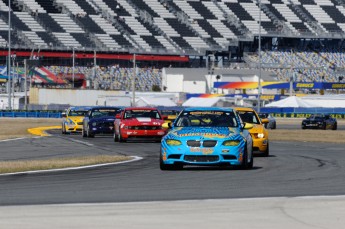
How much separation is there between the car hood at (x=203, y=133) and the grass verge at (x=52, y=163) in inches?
102

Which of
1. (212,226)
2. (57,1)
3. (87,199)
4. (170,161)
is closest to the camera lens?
(212,226)

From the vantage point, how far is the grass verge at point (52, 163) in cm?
1958

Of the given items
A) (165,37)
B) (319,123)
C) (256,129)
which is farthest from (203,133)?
(165,37)

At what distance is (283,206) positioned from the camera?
12.1m

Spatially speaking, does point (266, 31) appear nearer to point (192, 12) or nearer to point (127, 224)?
point (192, 12)

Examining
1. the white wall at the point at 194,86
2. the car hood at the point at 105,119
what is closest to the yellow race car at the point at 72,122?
the car hood at the point at 105,119

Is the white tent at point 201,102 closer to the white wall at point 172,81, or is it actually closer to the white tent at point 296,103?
the white tent at point 296,103

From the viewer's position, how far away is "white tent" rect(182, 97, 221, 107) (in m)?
88.9

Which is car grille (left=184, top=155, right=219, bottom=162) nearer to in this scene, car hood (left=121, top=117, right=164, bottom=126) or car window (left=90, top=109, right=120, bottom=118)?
car hood (left=121, top=117, right=164, bottom=126)

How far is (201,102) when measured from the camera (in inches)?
3575

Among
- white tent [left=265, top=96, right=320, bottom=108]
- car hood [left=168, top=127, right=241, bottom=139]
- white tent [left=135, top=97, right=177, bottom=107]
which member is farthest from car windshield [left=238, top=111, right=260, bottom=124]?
white tent [left=135, top=97, right=177, bottom=107]

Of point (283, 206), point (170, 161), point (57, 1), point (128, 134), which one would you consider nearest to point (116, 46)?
point (57, 1)

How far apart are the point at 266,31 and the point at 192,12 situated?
29.0ft

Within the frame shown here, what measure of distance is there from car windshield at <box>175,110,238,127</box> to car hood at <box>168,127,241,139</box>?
0.66 metres
